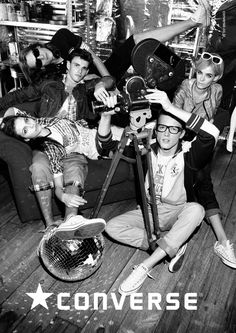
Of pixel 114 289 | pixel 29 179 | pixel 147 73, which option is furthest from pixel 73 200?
pixel 147 73

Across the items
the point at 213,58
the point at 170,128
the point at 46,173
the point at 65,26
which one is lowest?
the point at 46,173

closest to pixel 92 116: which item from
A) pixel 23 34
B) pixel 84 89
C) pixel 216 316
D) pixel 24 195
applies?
pixel 84 89

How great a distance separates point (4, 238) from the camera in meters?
2.14

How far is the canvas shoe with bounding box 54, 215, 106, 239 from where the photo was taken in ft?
5.25

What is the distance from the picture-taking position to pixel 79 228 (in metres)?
1.62

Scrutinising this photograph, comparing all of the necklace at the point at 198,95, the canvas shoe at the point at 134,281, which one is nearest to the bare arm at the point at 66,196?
the canvas shoe at the point at 134,281

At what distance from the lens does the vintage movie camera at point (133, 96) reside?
1517 millimetres

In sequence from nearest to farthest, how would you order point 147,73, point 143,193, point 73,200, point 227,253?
point 147,73 → point 143,193 → point 73,200 → point 227,253

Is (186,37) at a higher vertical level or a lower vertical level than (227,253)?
higher

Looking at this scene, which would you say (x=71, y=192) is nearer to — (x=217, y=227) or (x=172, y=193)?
(x=172, y=193)

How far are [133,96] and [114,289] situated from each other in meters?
1.09

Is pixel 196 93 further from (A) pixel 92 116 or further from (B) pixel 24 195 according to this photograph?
(B) pixel 24 195

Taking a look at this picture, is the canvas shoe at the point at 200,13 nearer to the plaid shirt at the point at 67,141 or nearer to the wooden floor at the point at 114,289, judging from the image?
the plaid shirt at the point at 67,141

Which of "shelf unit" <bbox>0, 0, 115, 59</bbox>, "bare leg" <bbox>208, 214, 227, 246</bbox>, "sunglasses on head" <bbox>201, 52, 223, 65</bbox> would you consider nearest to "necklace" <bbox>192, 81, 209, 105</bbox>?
"sunglasses on head" <bbox>201, 52, 223, 65</bbox>
